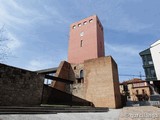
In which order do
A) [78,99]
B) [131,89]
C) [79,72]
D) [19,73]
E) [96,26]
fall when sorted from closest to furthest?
[19,73], [78,99], [79,72], [96,26], [131,89]

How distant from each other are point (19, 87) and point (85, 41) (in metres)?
14.4

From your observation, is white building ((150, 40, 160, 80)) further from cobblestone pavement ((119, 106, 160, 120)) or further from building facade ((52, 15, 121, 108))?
cobblestone pavement ((119, 106, 160, 120))

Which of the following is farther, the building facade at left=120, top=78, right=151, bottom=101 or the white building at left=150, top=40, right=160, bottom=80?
the building facade at left=120, top=78, right=151, bottom=101

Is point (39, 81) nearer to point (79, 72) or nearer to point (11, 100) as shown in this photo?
point (11, 100)

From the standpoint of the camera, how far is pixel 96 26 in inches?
912

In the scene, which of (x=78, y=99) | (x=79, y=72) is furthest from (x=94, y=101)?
(x=79, y=72)

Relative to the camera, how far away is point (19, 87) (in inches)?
438

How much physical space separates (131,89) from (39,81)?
29357 mm

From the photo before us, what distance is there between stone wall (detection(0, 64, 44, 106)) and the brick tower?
1071 cm

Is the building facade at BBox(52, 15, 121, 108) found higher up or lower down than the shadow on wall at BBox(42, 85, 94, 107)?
higher up

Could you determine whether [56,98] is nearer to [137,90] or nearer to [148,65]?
[148,65]

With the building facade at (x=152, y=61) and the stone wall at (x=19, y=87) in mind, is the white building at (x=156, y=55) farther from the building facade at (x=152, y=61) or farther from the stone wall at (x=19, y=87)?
the stone wall at (x=19, y=87)

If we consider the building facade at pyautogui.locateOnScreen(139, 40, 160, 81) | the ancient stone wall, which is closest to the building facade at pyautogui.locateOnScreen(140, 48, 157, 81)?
the building facade at pyautogui.locateOnScreen(139, 40, 160, 81)

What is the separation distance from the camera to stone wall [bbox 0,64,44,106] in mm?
10219
